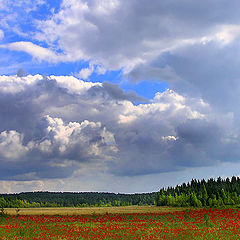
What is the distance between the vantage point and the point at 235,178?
15138 centimetres

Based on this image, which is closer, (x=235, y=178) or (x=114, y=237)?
(x=114, y=237)

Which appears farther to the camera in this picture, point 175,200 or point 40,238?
point 175,200

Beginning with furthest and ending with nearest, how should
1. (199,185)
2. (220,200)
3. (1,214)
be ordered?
(199,185) → (220,200) → (1,214)

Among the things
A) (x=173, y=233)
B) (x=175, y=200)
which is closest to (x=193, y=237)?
(x=173, y=233)

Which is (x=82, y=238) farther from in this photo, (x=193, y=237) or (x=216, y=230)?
(x=216, y=230)

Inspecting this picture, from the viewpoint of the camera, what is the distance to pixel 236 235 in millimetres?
22328

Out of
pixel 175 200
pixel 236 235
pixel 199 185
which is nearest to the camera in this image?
pixel 236 235

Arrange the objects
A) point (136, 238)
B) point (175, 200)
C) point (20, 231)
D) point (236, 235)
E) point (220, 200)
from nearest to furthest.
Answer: point (136, 238) → point (236, 235) → point (20, 231) → point (220, 200) → point (175, 200)

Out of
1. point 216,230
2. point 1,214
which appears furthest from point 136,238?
point 1,214

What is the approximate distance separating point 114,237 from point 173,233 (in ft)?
14.5

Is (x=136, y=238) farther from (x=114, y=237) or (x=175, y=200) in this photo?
(x=175, y=200)

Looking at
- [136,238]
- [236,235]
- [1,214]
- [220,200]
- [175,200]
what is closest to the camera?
[136,238]

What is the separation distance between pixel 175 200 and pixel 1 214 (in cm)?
11103

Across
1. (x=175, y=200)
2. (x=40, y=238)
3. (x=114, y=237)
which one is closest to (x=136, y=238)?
(x=114, y=237)
